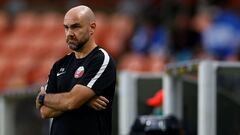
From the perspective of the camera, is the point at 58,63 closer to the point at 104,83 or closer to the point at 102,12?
the point at 104,83

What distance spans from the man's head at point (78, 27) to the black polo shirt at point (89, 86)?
12 cm

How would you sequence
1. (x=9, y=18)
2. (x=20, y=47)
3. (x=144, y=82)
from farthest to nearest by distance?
(x=9, y=18)
(x=20, y=47)
(x=144, y=82)

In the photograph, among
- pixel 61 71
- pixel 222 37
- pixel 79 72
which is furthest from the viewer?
pixel 222 37

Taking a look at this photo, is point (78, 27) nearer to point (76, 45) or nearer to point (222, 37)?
point (76, 45)

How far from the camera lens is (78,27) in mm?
5934

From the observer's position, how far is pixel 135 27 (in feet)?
53.2

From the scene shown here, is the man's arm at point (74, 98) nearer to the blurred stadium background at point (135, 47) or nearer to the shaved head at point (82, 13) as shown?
the shaved head at point (82, 13)

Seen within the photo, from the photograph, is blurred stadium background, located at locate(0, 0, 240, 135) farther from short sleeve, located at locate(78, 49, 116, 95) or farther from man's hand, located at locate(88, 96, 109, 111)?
man's hand, located at locate(88, 96, 109, 111)

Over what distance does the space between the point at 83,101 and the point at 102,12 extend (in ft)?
43.4

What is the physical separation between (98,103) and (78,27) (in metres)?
0.47

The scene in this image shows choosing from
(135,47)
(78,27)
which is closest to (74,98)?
(78,27)

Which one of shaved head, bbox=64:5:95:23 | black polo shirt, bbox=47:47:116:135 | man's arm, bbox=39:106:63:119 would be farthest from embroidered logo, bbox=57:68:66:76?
shaved head, bbox=64:5:95:23

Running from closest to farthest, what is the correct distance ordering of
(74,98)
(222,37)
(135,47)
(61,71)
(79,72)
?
1. (74,98)
2. (79,72)
3. (61,71)
4. (222,37)
5. (135,47)

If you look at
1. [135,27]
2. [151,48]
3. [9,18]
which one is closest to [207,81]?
[151,48]
